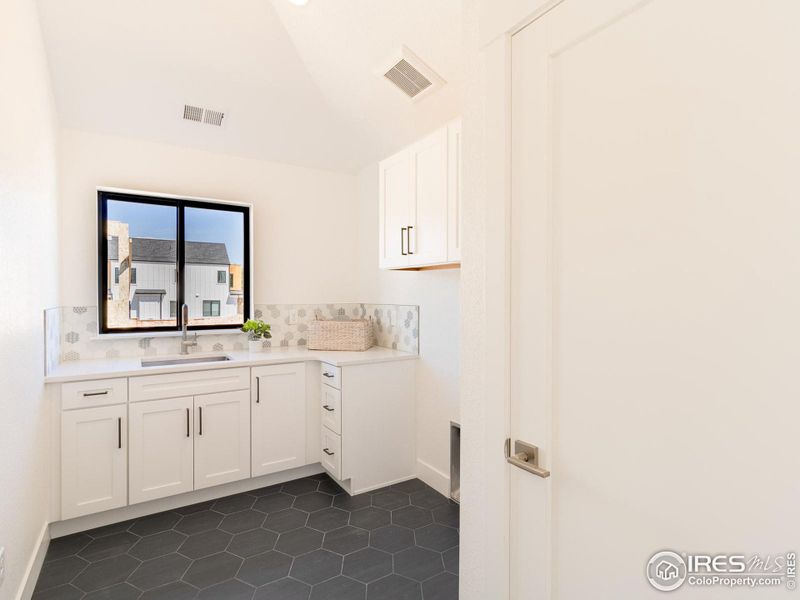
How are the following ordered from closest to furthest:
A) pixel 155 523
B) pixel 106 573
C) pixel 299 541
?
1. pixel 106 573
2. pixel 299 541
3. pixel 155 523

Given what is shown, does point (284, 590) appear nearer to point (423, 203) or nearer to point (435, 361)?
point (435, 361)

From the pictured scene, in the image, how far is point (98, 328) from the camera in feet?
9.49

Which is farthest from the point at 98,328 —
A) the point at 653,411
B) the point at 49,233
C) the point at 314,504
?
the point at 653,411

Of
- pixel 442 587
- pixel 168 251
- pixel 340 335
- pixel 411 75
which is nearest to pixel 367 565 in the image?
pixel 442 587

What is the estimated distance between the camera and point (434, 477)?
9.88ft

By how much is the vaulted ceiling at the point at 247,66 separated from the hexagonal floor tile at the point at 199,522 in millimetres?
2623

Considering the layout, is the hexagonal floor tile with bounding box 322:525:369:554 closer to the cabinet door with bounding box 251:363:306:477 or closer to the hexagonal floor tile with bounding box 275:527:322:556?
the hexagonal floor tile with bounding box 275:527:322:556

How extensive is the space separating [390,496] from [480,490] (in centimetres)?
189

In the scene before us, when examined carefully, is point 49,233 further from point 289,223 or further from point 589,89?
point 589,89

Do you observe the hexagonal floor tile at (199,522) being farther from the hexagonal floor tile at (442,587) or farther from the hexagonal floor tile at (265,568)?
the hexagonal floor tile at (442,587)

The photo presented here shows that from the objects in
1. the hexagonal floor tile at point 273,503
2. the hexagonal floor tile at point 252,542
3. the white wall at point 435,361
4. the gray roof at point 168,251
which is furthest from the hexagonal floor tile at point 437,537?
the gray roof at point 168,251

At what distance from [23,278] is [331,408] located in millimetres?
1872

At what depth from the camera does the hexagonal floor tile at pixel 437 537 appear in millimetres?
2303

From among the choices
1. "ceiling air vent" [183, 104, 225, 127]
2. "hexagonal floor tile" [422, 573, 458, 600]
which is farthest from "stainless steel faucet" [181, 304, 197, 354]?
"hexagonal floor tile" [422, 573, 458, 600]
